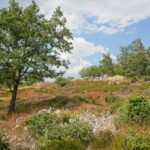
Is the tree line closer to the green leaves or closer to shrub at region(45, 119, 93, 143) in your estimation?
the green leaves

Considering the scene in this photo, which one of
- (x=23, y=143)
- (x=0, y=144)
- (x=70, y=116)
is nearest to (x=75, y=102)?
(x=70, y=116)

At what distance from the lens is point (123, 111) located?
64.5ft

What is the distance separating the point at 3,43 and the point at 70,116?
14990 mm

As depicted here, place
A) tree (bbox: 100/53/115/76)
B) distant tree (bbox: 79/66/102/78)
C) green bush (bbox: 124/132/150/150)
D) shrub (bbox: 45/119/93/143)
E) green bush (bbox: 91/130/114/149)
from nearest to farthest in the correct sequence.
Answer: green bush (bbox: 124/132/150/150) < green bush (bbox: 91/130/114/149) < shrub (bbox: 45/119/93/143) < tree (bbox: 100/53/115/76) < distant tree (bbox: 79/66/102/78)

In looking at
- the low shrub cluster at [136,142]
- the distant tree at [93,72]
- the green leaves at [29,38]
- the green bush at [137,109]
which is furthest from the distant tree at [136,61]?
the low shrub cluster at [136,142]

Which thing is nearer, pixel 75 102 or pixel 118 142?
pixel 118 142

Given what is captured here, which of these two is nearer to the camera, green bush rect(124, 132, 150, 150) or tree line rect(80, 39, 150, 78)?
green bush rect(124, 132, 150, 150)

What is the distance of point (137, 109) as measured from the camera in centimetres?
1931

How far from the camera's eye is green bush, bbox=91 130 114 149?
15262 millimetres

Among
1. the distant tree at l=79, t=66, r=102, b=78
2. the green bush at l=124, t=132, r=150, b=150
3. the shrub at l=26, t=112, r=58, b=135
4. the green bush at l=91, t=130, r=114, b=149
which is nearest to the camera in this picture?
the green bush at l=124, t=132, r=150, b=150

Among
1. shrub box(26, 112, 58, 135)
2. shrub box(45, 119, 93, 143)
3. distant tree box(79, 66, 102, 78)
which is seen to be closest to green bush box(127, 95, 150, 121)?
shrub box(45, 119, 93, 143)

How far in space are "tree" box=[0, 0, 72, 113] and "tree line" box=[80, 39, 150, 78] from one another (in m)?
74.8

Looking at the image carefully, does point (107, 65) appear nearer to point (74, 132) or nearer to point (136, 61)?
point (136, 61)

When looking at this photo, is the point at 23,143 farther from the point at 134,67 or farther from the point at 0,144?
the point at 134,67
